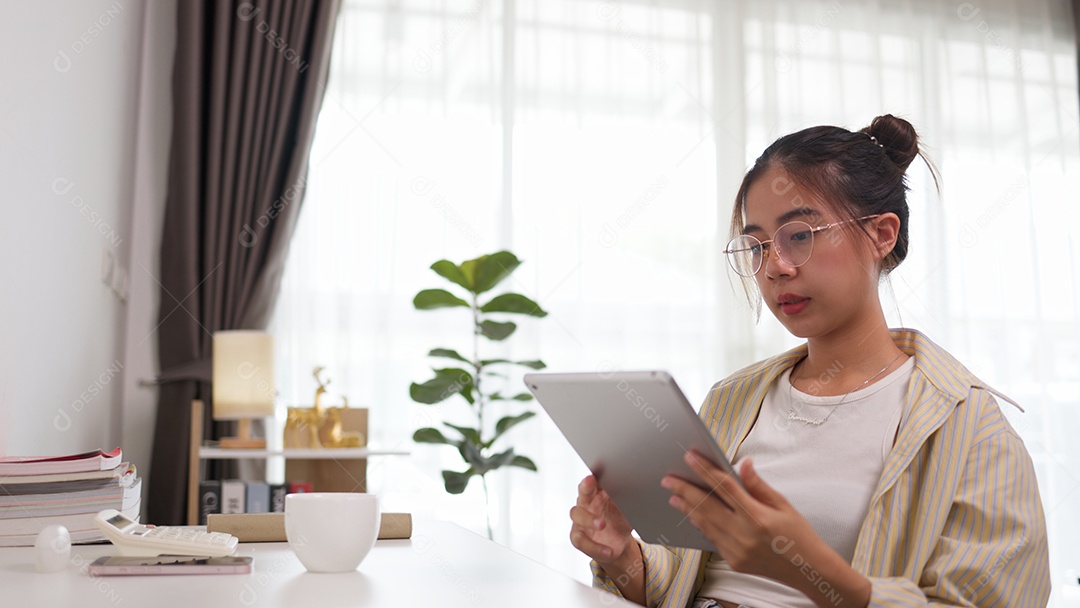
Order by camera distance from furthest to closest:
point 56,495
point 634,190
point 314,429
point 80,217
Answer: point 634,190 → point 314,429 → point 80,217 → point 56,495

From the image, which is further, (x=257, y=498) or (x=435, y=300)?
(x=435, y=300)

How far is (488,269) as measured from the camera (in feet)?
9.74

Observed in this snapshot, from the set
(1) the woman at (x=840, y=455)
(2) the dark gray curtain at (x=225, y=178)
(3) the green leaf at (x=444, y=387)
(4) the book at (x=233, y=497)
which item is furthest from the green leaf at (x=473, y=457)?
(1) the woman at (x=840, y=455)

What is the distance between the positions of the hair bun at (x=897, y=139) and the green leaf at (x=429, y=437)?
73.8 inches

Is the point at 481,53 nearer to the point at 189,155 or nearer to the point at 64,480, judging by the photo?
the point at 189,155

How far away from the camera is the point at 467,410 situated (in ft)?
10.6

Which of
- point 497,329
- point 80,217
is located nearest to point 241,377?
point 80,217

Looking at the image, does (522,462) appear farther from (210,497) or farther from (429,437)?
(210,497)

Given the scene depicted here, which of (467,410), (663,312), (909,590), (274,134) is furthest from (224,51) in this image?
(909,590)

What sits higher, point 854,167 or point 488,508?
point 854,167

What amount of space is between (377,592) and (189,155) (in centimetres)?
251

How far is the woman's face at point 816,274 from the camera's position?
3.93ft

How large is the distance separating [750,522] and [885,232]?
57 cm

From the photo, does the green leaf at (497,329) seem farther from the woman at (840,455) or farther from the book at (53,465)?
the book at (53,465)
